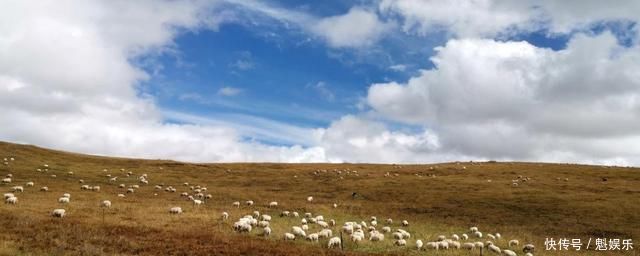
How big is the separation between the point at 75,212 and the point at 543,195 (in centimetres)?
4828

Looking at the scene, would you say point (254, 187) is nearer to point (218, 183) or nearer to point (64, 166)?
point (218, 183)

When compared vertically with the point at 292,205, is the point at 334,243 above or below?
below

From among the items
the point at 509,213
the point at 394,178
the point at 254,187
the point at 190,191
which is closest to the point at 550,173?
the point at 394,178

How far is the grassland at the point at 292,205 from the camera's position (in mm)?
24234

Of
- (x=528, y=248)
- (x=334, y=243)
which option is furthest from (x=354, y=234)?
(x=528, y=248)

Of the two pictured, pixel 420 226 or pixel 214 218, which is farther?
pixel 420 226

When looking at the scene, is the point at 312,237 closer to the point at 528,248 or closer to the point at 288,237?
the point at 288,237

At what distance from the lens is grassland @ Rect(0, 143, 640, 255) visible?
24.2 m

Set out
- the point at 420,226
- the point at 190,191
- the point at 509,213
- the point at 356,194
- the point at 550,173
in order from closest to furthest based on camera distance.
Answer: the point at 420,226, the point at 509,213, the point at 190,191, the point at 356,194, the point at 550,173

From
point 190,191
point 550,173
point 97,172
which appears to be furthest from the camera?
point 550,173

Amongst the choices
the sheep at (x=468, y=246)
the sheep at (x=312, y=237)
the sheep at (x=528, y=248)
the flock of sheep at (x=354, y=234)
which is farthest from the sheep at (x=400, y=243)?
the sheep at (x=528, y=248)

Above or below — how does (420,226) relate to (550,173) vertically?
below

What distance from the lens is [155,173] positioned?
75188 mm

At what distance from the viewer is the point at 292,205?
154ft
